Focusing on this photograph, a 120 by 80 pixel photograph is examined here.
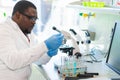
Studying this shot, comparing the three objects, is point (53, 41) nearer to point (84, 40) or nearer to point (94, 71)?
point (94, 71)

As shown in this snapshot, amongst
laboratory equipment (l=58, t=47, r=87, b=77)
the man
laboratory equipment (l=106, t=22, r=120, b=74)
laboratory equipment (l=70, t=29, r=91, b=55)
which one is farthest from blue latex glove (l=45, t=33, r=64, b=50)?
laboratory equipment (l=70, t=29, r=91, b=55)

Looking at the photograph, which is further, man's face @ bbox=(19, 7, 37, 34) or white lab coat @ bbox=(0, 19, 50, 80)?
man's face @ bbox=(19, 7, 37, 34)

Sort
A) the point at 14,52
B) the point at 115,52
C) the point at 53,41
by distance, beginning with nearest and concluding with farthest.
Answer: the point at 14,52 → the point at 53,41 → the point at 115,52

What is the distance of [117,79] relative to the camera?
144 centimetres

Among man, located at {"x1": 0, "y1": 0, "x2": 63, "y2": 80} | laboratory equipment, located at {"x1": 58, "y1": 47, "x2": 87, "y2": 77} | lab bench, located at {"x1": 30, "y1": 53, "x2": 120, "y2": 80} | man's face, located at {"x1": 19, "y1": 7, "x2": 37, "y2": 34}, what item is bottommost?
lab bench, located at {"x1": 30, "y1": 53, "x2": 120, "y2": 80}

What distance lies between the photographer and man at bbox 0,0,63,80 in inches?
54.4

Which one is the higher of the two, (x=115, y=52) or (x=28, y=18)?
(x=28, y=18)

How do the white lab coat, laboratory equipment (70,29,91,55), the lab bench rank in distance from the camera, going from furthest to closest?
laboratory equipment (70,29,91,55)
the lab bench
the white lab coat

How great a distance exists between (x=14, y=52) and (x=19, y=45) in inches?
7.6

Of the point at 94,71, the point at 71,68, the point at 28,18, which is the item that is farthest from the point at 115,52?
the point at 28,18

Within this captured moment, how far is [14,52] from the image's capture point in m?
1.38

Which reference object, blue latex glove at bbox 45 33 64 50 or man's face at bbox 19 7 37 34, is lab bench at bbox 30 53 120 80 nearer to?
blue latex glove at bbox 45 33 64 50

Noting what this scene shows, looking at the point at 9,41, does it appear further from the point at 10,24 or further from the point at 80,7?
the point at 80,7

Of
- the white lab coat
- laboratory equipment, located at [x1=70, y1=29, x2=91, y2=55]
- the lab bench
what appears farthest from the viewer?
laboratory equipment, located at [x1=70, y1=29, x2=91, y2=55]
